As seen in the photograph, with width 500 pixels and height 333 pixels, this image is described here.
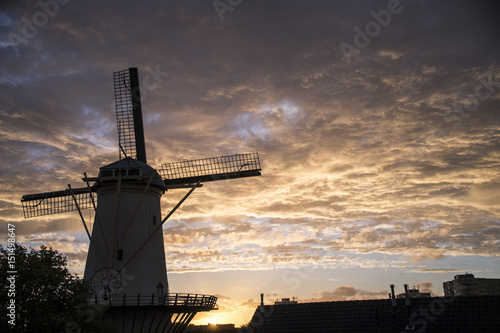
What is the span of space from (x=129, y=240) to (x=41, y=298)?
7916mm

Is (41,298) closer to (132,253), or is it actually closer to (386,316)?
(132,253)

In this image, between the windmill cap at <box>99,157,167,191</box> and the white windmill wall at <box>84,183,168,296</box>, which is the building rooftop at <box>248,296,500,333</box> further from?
the windmill cap at <box>99,157,167,191</box>

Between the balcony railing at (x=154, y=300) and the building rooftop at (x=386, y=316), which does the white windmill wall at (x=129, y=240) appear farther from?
the building rooftop at (x=386, y=316)

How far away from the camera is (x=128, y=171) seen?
28750 millimetres

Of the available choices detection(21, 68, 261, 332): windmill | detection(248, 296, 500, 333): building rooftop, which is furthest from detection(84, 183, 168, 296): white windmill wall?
detection(248, 296, 500, 333): building rooftop

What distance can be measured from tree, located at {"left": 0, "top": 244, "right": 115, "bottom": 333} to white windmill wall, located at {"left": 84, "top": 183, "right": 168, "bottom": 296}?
17.5ft

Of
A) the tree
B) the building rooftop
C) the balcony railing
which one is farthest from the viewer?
the building rooftop

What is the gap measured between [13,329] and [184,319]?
11.1 m

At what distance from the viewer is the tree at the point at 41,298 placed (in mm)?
19359

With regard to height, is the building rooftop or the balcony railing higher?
the balcony railing

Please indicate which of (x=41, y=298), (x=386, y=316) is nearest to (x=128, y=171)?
(x=41, y=298)

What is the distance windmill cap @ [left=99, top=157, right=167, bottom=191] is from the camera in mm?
28359

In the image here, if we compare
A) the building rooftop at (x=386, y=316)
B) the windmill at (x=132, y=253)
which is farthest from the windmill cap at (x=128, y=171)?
the building rooftop at (x=386, y=316)

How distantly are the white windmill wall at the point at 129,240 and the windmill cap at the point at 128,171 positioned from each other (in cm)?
49
